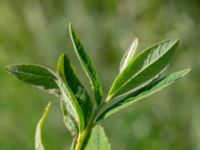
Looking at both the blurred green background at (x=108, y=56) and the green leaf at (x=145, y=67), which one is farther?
the blurred green background at (x=108, y=56)

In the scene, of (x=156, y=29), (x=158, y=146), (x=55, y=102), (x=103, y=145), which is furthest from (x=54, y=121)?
(x=103, y=145)

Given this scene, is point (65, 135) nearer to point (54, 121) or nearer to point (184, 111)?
point (54, 121)

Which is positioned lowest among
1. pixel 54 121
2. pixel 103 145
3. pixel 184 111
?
pixel 184 111

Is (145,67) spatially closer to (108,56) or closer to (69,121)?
(69,121)

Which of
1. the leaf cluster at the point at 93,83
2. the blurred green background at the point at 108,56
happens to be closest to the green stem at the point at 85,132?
the leaf cluster at the point at 93,83

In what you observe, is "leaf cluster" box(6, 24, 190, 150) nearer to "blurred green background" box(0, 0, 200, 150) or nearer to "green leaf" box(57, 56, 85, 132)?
"green leaf" box(57, 56, 85, 132)

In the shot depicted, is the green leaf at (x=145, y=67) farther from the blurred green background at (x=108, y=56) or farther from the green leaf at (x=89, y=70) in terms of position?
the blurred green background at (x=108, y=56)
